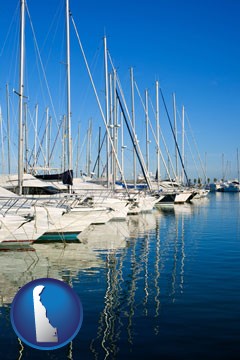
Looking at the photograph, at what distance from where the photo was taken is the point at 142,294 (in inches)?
435

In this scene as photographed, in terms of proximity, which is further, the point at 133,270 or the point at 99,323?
the point at 133,270

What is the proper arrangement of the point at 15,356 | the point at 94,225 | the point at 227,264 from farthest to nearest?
1. the point at 94,225
2. the point at 227,264
3. the point at 15,356

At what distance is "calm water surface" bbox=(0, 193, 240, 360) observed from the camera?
7.52 m

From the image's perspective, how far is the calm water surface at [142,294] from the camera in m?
7.52

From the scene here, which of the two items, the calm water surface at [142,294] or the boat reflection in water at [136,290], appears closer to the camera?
the calm water surface at [142,294]

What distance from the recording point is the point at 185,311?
966cm

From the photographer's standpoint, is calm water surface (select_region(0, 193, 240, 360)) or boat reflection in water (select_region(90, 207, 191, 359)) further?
boat reflection in water (select_region(90, 207, 191, 359))

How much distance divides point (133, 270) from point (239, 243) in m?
8.53

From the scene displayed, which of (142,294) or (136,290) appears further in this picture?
(136,290)

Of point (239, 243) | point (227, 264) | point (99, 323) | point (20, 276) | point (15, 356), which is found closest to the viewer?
point (15, 356)

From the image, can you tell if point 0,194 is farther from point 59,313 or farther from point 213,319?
point 59,313

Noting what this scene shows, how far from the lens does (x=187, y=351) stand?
24.2ft

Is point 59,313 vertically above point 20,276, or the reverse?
point 59,313

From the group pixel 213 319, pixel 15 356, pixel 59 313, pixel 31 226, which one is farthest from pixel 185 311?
pixel 31 226
